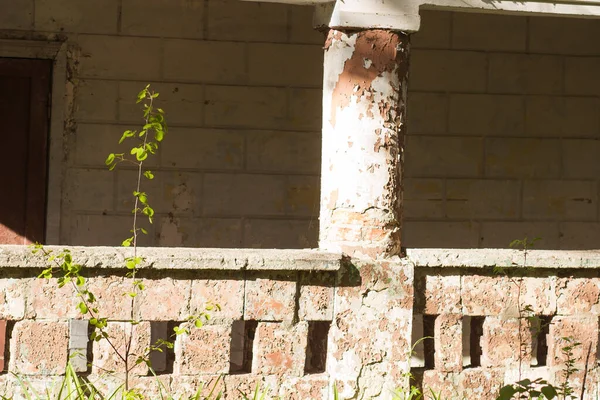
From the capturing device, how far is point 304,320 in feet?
12.7

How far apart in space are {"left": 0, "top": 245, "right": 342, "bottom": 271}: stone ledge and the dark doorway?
218 cm

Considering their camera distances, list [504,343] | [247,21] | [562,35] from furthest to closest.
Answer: [562,35]
[247,21]
[504,343]

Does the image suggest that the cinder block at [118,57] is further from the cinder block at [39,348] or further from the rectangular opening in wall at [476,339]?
the rectangular opening in wall at [476,339]

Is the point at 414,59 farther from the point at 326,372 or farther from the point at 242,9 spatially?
the point at 326,372

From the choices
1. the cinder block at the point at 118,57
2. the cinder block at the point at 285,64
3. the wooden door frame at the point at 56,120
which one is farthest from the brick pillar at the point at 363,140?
the wooden door frame at the point at 56,120

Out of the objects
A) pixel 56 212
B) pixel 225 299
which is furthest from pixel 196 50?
pixel 225 299

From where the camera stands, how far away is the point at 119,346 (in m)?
3.66

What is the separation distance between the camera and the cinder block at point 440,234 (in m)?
6.04

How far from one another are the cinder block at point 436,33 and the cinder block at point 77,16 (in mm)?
1962

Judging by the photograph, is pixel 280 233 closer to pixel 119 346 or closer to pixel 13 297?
pixel 119 346

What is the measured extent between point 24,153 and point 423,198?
2.56 m

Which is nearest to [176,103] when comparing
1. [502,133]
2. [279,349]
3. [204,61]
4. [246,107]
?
[204,61]

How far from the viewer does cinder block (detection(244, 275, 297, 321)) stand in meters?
3.77

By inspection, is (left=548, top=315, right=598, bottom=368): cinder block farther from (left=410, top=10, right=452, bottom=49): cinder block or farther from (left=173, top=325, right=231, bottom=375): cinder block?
(left=410, top=10, right=452, bottom=49): cinder block
